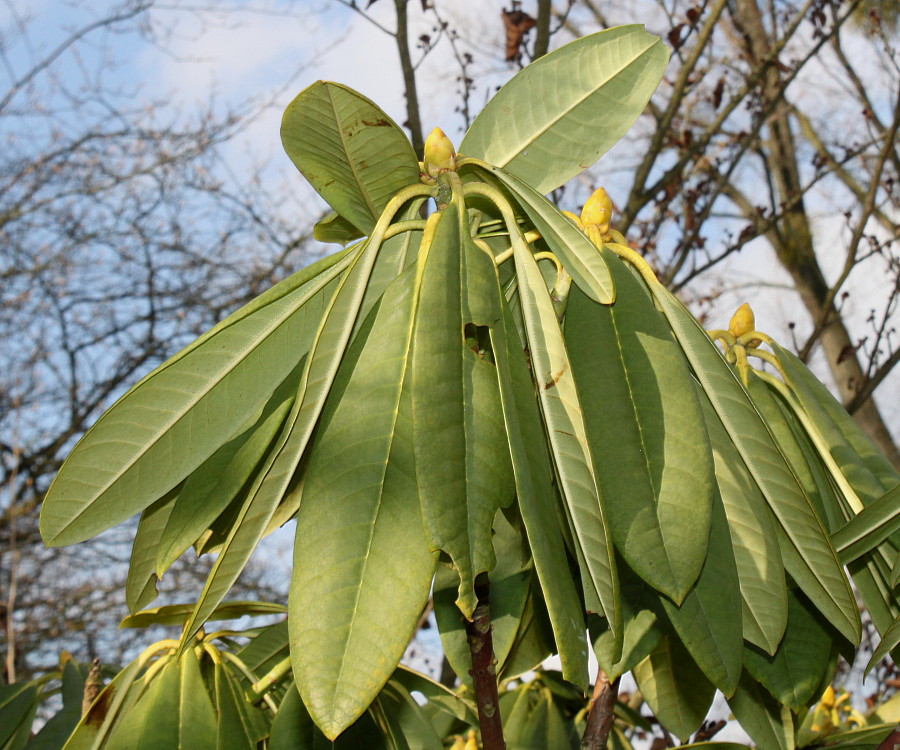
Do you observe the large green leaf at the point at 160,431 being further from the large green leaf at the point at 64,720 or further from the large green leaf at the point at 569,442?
the large green leaf at the point at 64,720

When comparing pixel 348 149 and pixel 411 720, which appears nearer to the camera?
pixel 348 149

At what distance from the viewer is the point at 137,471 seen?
29.0 inches

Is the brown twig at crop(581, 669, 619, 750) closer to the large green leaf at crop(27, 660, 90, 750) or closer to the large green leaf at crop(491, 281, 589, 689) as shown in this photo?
the large green leaf at crop(491, 281, 589, 689)

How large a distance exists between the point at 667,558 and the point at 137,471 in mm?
433

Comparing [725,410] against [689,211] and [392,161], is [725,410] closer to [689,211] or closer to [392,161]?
[392,161]

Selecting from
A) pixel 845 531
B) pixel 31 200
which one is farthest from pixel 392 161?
pixel 31 200

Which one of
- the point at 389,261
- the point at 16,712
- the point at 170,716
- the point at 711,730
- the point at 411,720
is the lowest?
the point at 711,730

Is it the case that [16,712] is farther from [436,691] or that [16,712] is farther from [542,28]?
[542,28]

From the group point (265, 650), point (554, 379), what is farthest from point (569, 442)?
point (265, 650)

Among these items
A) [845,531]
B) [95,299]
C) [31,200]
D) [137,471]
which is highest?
[31,200]

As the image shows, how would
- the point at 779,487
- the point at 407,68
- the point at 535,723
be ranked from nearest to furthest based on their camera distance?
the point at 779,487
the point at 535,723
the point at 407,68

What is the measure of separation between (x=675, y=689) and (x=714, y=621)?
0.38m

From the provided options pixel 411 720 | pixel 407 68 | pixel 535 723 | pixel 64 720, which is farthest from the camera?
pixel 407 68

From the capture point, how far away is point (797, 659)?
78 cm
